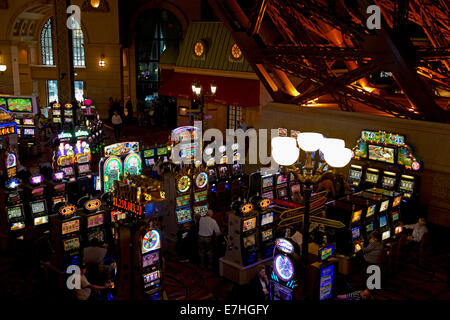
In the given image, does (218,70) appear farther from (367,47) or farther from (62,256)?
(62,256)

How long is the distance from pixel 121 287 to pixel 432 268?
23.5 feet

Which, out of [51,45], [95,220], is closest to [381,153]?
[95,220]

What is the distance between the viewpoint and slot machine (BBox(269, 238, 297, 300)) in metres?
7.76

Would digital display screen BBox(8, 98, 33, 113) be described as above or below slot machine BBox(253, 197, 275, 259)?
above

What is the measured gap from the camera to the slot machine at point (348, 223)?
1106 centimetres

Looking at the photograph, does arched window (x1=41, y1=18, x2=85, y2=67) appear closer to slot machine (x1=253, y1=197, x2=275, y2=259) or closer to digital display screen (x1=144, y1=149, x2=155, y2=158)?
digital display screen (x1=144, y1=149, x2=155, y2=158)

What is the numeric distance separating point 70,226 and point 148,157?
6367mm

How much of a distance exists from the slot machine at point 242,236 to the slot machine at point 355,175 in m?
5.96

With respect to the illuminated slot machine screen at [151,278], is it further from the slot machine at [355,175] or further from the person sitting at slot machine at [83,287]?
the slot machine at [355,175]

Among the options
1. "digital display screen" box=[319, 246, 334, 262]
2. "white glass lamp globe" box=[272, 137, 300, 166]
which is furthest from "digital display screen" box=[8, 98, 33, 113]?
"white glass lamp globe" box=[272, 137, 300, 166]

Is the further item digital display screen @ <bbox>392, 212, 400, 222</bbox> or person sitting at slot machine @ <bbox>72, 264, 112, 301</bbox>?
digital display screen @ <bbox>392, 212, 400, 222</bbox>

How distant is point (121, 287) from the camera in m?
8.16

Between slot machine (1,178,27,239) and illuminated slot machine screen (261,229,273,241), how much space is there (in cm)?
568

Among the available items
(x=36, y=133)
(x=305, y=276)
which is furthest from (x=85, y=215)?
(x=36, y=133)
